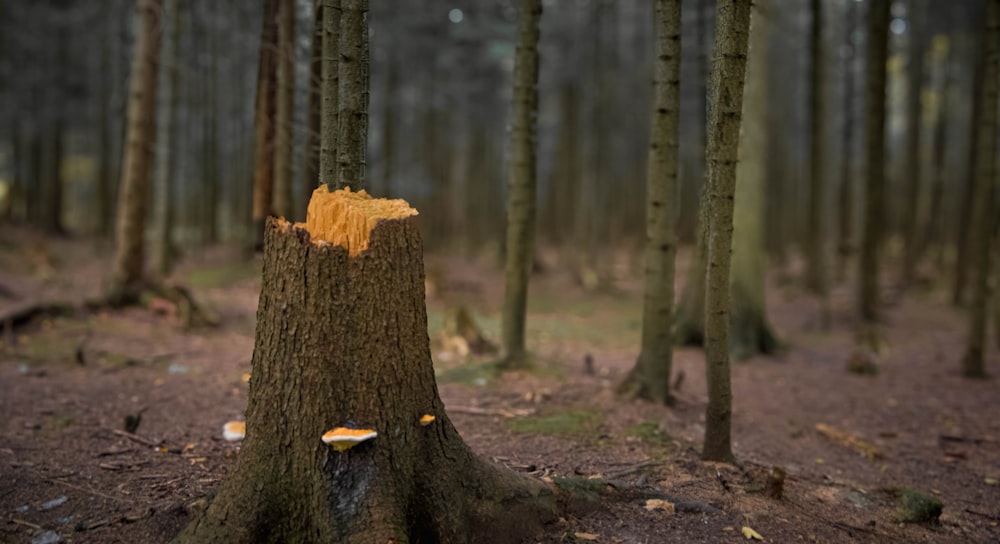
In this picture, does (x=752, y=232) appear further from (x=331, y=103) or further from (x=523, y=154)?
(x=331, y=103)

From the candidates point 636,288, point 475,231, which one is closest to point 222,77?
point 475,231

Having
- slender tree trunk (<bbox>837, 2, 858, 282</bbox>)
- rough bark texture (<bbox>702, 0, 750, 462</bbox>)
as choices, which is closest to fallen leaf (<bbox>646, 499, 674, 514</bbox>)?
rough bark texture (<bbox>702, 0, 750, 462</bbox>)

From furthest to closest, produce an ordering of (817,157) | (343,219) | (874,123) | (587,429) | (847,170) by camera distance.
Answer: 1. (847,170)
2. (817,157)
3. (874,123)
4. (587,429)
5. (343,219)

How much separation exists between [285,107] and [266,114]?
28 cm

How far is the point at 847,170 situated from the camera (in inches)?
632

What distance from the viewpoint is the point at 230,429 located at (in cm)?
520

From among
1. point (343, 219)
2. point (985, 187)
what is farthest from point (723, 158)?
point (985, 187)

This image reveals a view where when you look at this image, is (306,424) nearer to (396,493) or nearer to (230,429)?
(396,493)

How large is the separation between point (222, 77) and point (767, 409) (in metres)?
21.0

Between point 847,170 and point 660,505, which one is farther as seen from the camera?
point 847,170

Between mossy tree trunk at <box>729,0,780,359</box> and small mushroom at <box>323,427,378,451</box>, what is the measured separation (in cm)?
734

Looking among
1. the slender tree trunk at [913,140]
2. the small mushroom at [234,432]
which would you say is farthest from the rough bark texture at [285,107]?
the slender tree trunk at [913,140]

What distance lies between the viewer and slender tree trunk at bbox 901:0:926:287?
15.8 metres

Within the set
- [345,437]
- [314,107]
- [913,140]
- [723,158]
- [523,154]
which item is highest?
[913,140]
